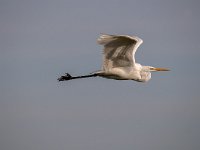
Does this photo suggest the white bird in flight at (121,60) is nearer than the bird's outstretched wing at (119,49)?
No

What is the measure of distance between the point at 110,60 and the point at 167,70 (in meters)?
4.31

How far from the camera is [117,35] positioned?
1767 cm

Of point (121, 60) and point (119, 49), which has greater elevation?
point (119, 49)

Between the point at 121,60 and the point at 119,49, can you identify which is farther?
the point at 121,60

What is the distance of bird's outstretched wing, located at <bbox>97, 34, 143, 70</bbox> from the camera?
18000 millimetres

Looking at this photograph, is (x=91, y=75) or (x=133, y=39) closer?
(x=133, y=39)

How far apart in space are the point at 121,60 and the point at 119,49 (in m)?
0.86

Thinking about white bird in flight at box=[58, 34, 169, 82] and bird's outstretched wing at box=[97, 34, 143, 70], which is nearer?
bird's outstretched wing at box=[97, 34, 143, 70]

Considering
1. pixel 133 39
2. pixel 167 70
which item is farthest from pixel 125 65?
pixel 167 70

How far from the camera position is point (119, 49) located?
18938mm

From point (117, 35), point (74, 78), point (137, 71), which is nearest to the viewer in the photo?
point (117, 35)

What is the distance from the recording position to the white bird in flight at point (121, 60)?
18.2 metres

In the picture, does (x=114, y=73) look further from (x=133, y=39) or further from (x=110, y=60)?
(x=133, y=39)

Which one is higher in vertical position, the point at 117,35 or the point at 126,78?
the point at 117,35
